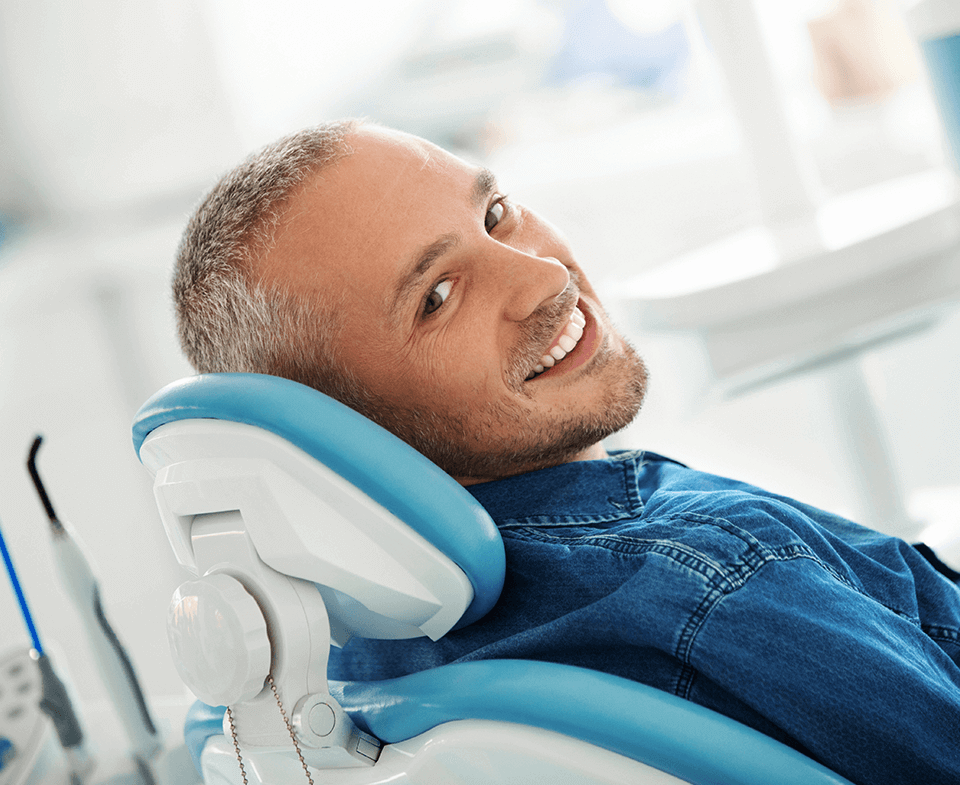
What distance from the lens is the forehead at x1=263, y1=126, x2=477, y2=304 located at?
0.88m

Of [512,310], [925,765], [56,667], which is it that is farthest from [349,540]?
[56,667]

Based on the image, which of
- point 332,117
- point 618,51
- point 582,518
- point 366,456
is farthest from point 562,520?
point 618,51

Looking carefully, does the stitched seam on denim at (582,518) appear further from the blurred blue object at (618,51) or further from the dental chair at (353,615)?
the blurred blue object at (618,51)

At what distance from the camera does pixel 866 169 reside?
2.72 m

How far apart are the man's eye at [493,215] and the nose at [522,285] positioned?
0.09 m

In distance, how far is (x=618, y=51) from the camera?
2.94 metres

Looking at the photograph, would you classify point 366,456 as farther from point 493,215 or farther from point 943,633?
point 943,633

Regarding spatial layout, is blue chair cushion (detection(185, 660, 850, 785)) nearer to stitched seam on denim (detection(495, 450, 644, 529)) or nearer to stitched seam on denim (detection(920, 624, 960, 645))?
stitched seam on denim (detection(495, 450, 644, 529))

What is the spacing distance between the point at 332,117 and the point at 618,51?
3.14ft

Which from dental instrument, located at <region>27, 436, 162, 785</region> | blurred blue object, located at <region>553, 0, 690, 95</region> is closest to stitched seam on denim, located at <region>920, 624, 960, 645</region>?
dental instrument, located at <region>27, 436, 162, 785</region>

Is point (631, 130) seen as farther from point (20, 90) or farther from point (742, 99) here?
point (20, 90)

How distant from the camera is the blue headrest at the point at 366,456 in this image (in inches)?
25.9

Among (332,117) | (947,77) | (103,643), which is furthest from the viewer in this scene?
(332,117)

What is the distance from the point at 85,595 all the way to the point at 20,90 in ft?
6.23
